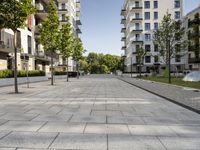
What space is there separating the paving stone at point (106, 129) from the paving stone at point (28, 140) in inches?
39.2

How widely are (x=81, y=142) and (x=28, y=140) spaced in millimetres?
1089

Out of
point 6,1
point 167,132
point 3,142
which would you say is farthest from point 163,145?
point 6,1

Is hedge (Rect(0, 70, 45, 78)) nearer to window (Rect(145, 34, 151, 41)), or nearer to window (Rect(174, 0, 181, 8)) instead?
window (Rect(145, 34, 151, 41))

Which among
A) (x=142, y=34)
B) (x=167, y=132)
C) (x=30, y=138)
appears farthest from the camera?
(x=142, y=34)

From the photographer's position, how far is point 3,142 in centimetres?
581

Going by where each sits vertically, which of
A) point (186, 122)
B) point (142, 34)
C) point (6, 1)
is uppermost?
point (142, 34)

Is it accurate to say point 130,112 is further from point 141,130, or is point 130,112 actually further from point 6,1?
point 6,1

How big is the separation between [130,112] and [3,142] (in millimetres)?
5141

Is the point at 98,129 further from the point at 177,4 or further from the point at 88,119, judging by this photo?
the point at 177,4

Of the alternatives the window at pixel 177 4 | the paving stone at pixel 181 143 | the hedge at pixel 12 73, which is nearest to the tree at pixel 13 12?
the hedge at pixel 12 73

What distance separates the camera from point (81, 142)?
5.88m

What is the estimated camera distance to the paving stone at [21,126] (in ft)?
23.2

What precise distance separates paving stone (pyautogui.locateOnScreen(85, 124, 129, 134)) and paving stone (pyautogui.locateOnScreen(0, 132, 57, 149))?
1.00 meters

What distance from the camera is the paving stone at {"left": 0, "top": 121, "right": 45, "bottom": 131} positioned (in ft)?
23.2
